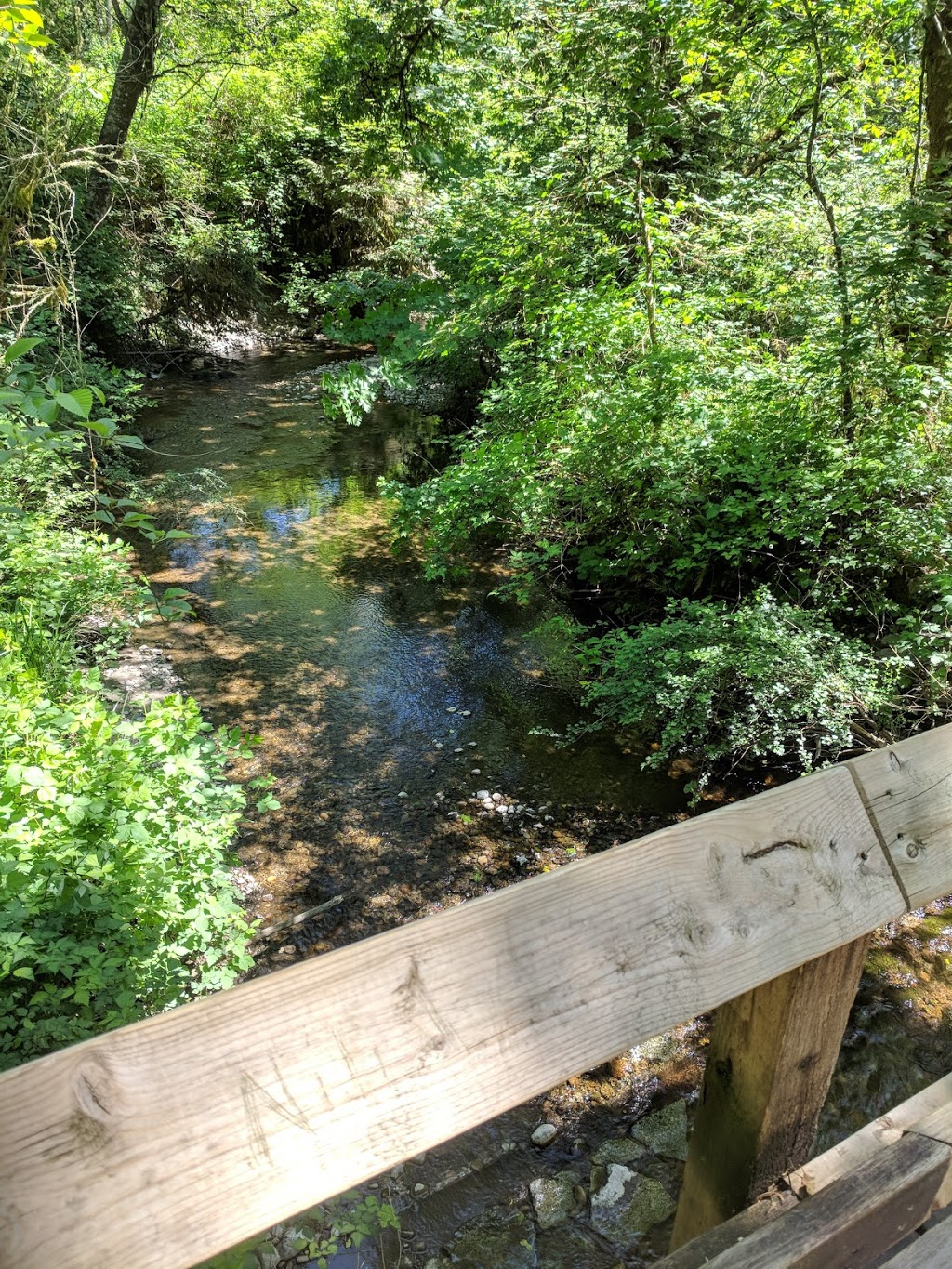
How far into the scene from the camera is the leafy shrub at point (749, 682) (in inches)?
163

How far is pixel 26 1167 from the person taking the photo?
1.84 feet

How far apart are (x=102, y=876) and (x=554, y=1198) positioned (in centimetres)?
194

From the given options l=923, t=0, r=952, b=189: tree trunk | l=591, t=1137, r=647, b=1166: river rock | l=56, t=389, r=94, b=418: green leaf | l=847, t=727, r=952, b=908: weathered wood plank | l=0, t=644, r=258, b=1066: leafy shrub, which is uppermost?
l=923, t=0, r=952, b=189: tree trunk

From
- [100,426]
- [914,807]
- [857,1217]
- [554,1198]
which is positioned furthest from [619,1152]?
[100,426]

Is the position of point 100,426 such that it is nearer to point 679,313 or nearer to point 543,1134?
point 543,1134

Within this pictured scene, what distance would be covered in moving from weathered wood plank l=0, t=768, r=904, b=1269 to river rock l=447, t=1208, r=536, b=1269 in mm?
2414

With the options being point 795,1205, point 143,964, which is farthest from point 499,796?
point 795,1205

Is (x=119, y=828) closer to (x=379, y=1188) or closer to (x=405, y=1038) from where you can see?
(x=379, y=1188)

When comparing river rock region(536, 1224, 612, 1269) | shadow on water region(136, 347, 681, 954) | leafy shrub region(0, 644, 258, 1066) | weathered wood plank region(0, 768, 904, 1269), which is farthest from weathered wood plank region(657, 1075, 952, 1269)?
shadow on water region(136, 347, 681, 954)

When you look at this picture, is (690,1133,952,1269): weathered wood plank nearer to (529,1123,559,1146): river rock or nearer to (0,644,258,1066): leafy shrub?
(0,644,258,1066): leafy shrub

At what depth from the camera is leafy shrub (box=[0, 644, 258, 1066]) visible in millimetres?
2346

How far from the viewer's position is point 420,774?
17.3 feet

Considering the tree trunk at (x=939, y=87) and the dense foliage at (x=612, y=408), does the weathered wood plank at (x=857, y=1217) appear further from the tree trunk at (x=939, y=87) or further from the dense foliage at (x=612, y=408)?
the tree trunk at (x=939, y=87)

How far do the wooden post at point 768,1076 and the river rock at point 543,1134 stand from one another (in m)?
1.79
